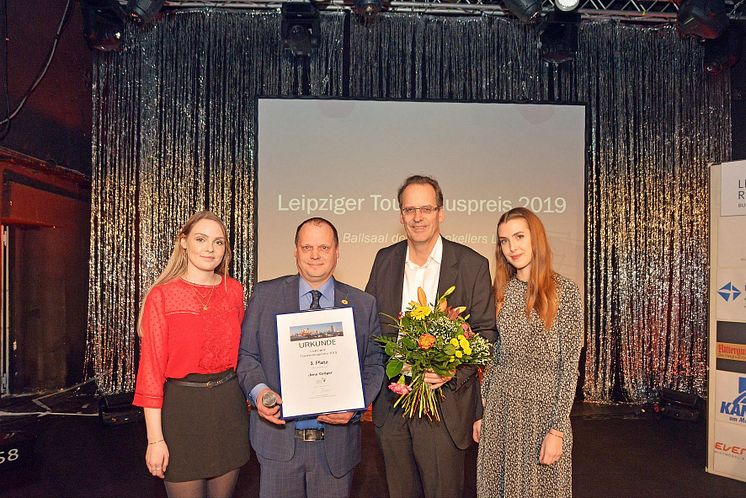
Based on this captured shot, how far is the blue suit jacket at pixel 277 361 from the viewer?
2.18m

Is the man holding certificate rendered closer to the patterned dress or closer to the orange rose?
the orange rose

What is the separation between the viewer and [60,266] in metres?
6.51

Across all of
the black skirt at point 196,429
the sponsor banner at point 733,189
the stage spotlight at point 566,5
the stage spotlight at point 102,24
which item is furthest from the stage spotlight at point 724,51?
the black skirt at point 196,429

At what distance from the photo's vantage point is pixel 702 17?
509 cm

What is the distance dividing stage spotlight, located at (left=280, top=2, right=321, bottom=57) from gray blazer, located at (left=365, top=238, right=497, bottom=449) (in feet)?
13.4

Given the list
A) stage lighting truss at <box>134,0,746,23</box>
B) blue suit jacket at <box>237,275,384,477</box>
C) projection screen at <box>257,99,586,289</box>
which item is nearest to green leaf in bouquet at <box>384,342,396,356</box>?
blue suit jacket at <box>237,275,384,477</box>

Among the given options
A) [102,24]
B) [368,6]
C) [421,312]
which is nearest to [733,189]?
[421,312]

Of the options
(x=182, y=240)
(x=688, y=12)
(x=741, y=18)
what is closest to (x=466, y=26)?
(x=688, y=12)

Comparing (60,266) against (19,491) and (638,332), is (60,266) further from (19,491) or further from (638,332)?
(638,332)

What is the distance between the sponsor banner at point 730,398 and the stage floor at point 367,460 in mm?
423

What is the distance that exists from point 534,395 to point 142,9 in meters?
4.77

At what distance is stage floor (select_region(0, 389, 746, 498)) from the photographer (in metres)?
3.79

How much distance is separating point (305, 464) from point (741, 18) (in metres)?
6.57

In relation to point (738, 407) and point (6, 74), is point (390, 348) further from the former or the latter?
point (6, 74)
